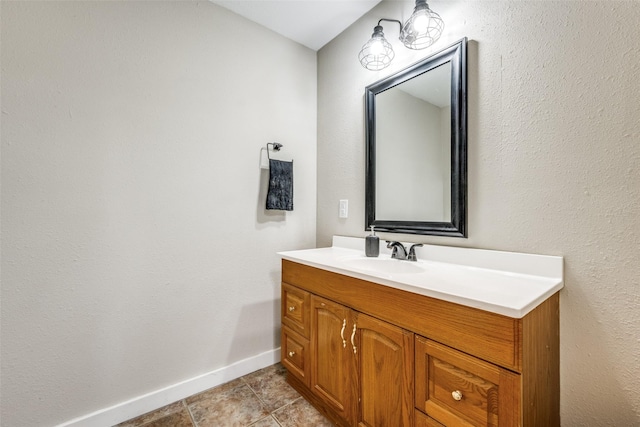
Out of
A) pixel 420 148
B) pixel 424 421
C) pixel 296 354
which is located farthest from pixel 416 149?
pixel 296 354

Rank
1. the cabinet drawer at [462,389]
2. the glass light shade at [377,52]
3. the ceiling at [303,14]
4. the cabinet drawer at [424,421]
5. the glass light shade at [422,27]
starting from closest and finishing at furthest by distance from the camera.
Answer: the cabinet drawer at [462,389] < the cabinet drawer at [424,421] < the glass light shade at [422,27] < the glass light shade at [377,52] < the ceiling at [303,14]

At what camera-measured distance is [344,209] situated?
1915 mm

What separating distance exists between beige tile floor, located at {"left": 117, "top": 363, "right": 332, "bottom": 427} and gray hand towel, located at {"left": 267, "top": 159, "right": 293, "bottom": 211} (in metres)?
1.13

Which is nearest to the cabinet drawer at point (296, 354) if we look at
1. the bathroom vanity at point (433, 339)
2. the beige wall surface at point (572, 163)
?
the bathroom vanity at point (433, 339)

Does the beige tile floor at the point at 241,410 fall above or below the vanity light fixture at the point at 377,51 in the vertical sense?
below

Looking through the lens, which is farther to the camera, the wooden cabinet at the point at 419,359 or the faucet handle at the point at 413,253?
the faucet handle at the point at 413,253

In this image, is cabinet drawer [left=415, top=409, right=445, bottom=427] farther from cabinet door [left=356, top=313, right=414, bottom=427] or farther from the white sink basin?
the white sink basin

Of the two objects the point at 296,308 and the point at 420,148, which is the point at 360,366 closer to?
the point at 296,308

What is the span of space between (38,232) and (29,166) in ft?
0.96

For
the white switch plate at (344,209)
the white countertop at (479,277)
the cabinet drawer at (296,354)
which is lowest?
the cabinet drawer at (296,354)

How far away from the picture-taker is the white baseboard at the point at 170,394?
132cm

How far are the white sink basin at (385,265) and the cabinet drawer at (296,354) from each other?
1.60ft

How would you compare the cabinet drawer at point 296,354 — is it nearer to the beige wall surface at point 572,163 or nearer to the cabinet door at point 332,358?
the cabinet door at point 332,358

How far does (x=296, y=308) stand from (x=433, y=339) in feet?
2.68
